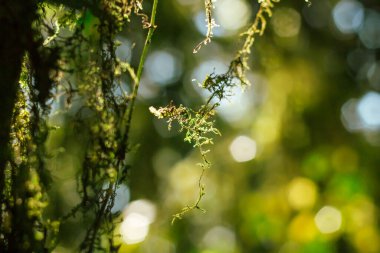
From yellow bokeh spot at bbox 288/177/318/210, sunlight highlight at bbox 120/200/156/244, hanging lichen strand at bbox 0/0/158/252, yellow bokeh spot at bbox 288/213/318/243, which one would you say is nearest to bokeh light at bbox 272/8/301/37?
yellow bokeh spot at bbox 288/177/318/210

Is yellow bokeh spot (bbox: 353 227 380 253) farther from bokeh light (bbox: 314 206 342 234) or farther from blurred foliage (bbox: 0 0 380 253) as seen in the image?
bokeh light (bbox: 314 206 342 234)

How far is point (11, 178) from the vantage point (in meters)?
1.08

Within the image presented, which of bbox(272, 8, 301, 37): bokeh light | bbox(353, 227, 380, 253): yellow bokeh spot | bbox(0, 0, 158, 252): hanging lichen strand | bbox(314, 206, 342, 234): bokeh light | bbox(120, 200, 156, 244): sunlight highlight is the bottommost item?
bbox(0, 0, 158, 252): hanging lichen strand

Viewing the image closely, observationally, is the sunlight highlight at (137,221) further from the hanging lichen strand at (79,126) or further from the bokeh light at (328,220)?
the hanging lichen strand at (79,126)

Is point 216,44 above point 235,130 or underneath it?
above

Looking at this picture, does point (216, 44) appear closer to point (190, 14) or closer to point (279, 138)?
point (190, 14)

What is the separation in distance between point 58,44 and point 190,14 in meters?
4.02

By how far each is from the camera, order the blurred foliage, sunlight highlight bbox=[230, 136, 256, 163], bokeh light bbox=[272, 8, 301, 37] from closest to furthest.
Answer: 1. the blurred foliage
2. sunlight highlight bbox=[230, 136, 256, 163]
3. bokeh light bbox=[272, 8, 301, 37]

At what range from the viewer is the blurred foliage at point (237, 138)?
1.12 meters

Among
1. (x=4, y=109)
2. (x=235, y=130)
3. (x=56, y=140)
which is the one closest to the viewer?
(x=4, y=109)

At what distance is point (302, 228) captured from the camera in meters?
2.83

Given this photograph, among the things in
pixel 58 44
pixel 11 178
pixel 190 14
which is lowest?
pixel 11 178

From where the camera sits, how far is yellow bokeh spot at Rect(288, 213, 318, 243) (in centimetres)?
276

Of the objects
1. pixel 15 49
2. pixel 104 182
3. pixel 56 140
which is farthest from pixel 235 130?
pixel 15 49
